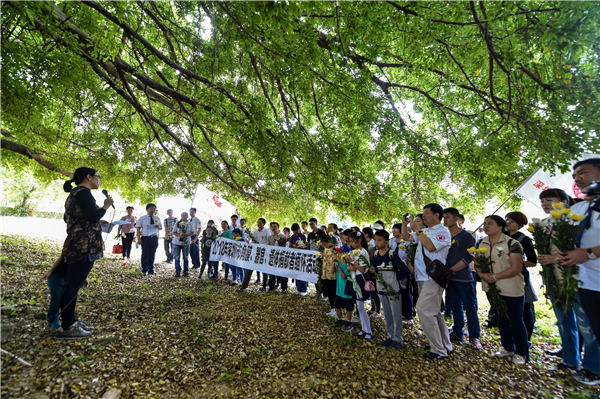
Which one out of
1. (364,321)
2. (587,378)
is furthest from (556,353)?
(364,321)

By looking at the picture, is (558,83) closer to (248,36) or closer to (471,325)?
(471,325)

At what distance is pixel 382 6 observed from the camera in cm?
401

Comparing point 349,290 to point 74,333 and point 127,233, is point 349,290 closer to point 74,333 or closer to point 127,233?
point 74,333

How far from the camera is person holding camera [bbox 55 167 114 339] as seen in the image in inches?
142

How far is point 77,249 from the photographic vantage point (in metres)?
3.59

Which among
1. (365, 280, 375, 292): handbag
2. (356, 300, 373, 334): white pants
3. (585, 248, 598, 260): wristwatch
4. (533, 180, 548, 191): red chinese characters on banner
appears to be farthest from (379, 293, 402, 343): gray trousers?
(533, 180, 548, 191): red chinese characters on banner

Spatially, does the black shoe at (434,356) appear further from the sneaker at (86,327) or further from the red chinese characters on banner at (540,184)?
the sneaker at (86,327)

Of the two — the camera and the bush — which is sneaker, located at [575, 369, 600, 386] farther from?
the bush

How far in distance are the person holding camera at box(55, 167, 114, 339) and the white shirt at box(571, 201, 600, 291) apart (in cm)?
615

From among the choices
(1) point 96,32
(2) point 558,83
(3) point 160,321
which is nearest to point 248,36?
(1) point 96,32

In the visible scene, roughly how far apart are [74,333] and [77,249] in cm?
123

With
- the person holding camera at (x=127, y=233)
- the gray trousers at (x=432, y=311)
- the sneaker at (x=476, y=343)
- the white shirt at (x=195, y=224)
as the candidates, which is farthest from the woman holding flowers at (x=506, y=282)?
the person holding camera at (x=127, y=233)

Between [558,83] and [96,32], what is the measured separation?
7.00 m

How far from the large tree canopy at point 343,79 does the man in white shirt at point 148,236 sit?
90.1 inches
